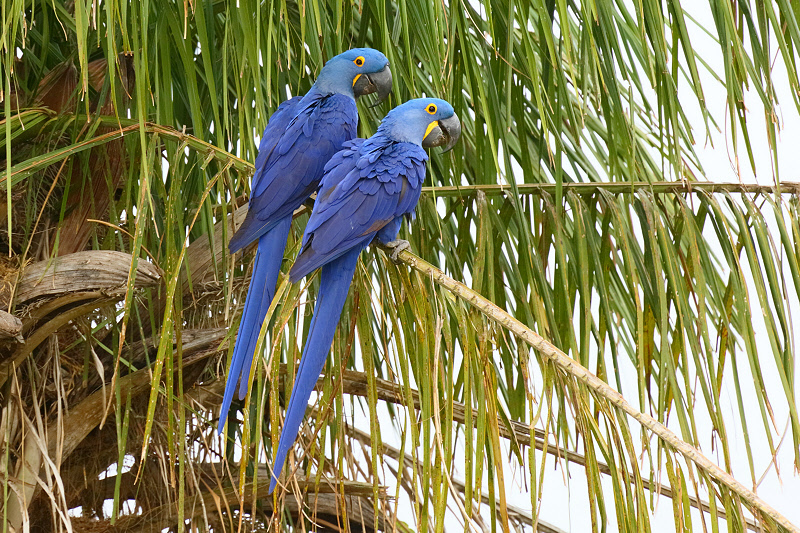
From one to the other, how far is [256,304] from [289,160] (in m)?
0.29

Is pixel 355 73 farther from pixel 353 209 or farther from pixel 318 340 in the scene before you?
pixel 318 340

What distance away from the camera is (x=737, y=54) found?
108cm

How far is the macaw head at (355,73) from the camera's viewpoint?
134cm

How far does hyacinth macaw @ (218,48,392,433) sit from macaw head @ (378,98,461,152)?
0.35 ft

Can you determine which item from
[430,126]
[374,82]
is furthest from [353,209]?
[374,82]

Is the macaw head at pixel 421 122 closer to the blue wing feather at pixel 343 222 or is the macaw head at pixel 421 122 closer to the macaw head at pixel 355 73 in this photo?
the blue wing feather at pixel 343 222

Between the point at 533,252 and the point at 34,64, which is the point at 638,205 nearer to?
the point at 533,252

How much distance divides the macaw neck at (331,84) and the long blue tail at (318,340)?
0.40 meters

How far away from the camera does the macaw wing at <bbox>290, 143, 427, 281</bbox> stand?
1.01 m

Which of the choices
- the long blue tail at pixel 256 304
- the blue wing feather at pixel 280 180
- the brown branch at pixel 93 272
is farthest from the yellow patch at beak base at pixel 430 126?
the brown branch at pixel 93 272

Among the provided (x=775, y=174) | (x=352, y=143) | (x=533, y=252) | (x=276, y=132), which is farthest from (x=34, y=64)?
(x=775, y=174)

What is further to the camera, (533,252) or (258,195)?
(533,252)

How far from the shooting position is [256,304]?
1051 mm

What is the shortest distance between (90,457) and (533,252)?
91cm
